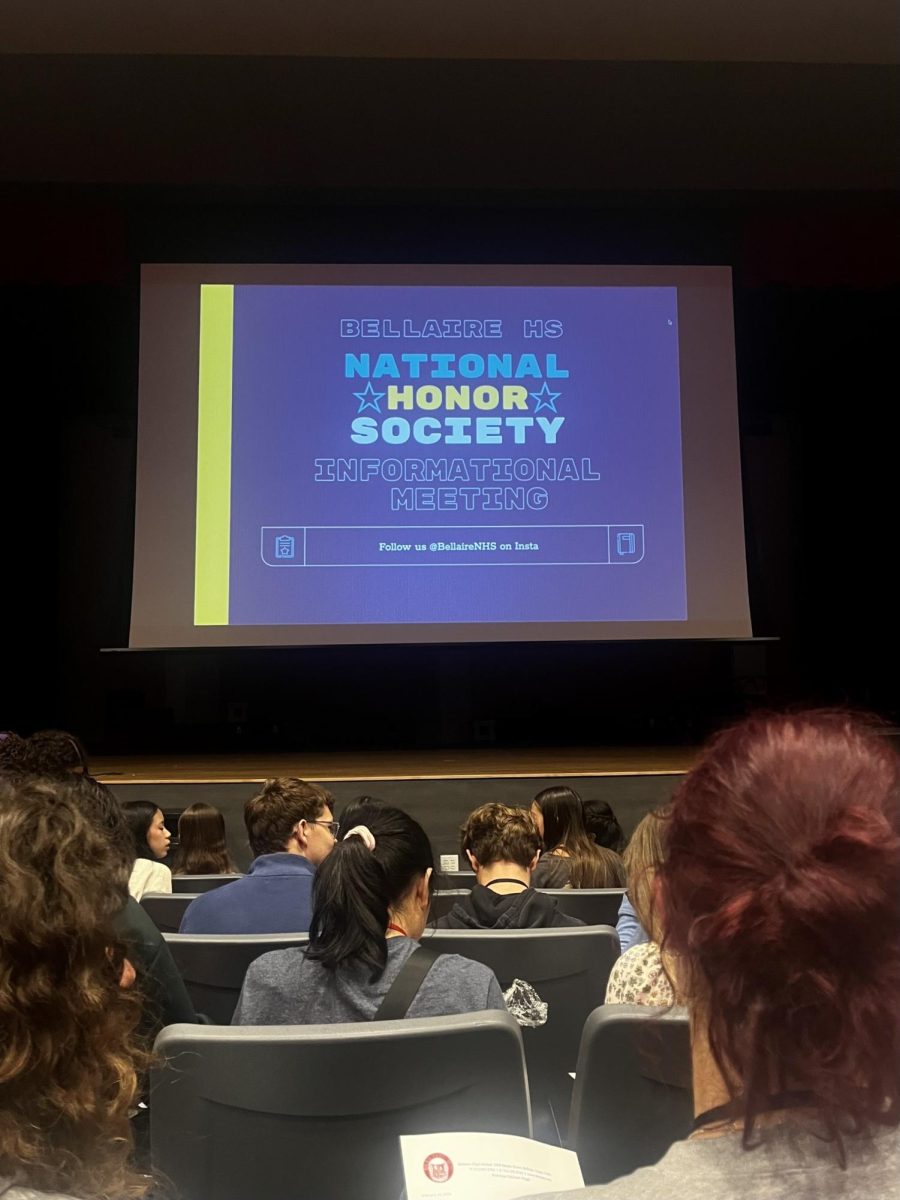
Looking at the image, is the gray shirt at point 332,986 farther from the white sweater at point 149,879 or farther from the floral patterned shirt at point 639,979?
the white sweater at point 149,879

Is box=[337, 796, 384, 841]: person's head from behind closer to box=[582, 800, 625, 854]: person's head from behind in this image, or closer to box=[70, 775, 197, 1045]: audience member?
box=[70, 775, 197, 1045]: audience member

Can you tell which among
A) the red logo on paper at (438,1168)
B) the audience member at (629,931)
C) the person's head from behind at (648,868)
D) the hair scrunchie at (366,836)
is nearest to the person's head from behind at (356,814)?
the hair scrunchie at (366,836)

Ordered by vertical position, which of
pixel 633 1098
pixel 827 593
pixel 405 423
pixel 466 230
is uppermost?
pixel 466 230

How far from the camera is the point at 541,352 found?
6.43m

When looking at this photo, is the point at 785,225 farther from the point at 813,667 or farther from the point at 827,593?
the point at 813,667

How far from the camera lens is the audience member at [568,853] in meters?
3.04

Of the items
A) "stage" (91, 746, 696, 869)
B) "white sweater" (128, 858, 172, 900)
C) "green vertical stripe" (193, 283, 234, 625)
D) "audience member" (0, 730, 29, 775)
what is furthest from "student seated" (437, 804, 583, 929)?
"green vertical stripe" (193, 283, 234, 625)

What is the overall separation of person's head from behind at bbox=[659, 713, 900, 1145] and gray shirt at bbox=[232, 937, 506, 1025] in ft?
2.74

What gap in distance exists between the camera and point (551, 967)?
1996 millimetres

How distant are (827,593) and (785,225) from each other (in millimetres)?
2392

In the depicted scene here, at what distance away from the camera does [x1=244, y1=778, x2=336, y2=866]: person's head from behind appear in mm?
2877

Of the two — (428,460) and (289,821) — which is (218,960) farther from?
(428,460)

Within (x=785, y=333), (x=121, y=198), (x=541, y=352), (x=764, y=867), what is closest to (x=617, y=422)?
(x=541, y=352)

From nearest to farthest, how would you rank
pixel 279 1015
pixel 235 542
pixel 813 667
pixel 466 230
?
pixel 279 1015, pixel 235 542, pixel 466 230, pixel 813 667
